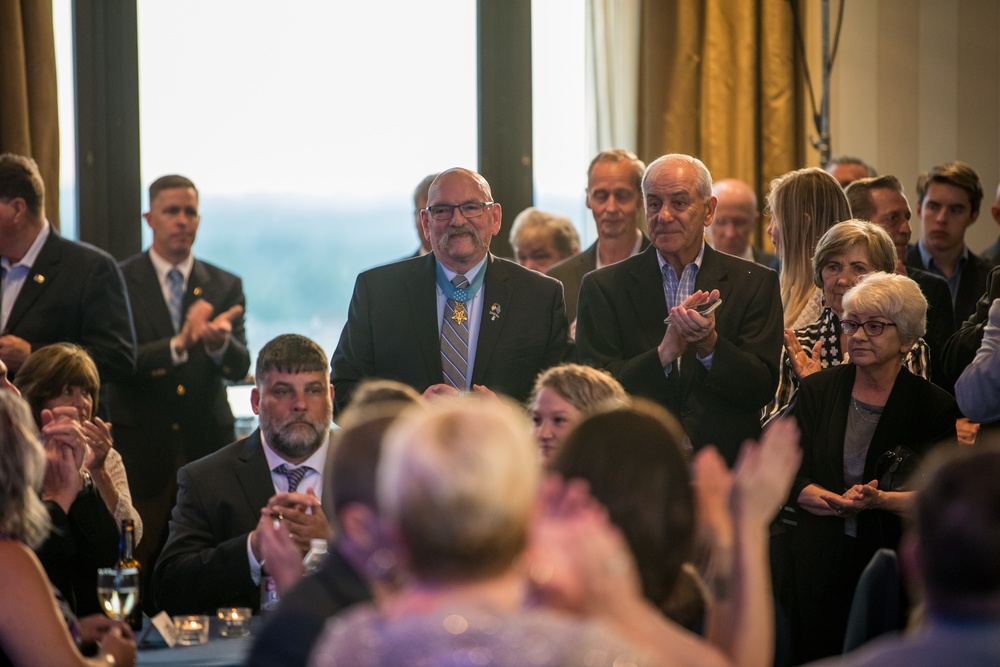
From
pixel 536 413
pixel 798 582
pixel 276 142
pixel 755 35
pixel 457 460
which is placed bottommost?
pixel 798 582

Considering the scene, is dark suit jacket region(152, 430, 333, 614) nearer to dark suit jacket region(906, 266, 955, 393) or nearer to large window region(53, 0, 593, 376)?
dark suit jacket region(906, 266, 955, 393)

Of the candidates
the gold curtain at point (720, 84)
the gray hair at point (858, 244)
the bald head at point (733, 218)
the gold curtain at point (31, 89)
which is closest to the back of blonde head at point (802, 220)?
the gray hair at point (858, 244)

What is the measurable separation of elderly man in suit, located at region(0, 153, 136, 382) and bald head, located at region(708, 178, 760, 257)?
2.50 meters

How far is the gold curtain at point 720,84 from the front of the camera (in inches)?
236

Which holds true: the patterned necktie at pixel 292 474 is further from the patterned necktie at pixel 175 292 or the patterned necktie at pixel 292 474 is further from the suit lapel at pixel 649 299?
the patterned necktie at pixel 175 292

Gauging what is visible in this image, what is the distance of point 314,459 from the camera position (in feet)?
12.4

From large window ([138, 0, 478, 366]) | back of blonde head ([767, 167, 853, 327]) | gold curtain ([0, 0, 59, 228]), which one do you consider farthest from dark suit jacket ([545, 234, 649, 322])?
gold curtain ([0, 0, 59, 228])

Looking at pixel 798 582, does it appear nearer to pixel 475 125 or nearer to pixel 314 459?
pixel 314 459

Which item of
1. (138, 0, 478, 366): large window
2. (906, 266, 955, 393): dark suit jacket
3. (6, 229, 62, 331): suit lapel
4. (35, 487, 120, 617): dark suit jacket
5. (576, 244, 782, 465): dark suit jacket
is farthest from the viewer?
(138, 0, 478, 366): large window

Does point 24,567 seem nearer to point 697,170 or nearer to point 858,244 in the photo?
point 697,170

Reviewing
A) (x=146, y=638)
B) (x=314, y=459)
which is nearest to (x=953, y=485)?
(x=146, y=638)

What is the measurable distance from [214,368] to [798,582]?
2.54 m

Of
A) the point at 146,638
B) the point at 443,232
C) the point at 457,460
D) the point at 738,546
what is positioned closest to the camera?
the point at 457,460

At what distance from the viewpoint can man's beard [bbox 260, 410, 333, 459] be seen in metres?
3.74
